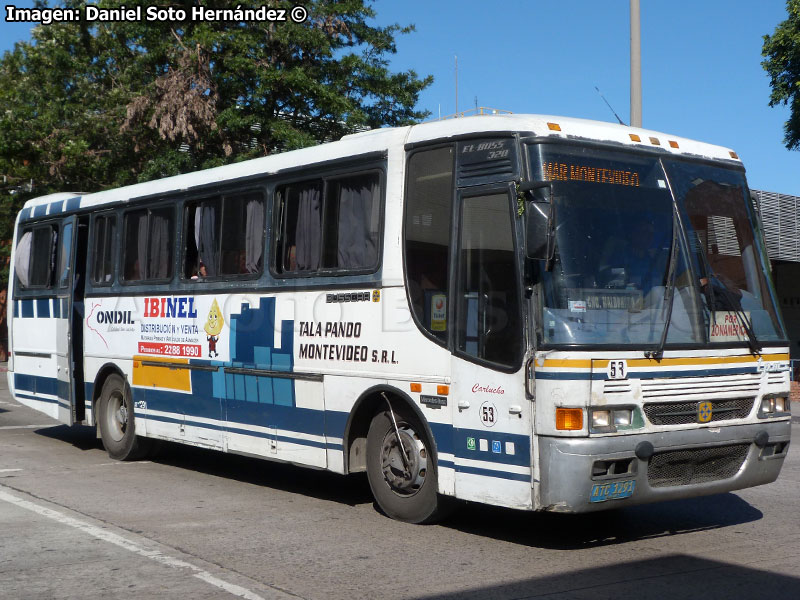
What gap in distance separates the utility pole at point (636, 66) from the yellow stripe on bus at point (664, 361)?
24.5ft

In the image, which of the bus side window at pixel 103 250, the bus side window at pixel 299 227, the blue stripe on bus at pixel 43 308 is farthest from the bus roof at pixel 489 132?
the blue stripe on bus at pixel 43 308

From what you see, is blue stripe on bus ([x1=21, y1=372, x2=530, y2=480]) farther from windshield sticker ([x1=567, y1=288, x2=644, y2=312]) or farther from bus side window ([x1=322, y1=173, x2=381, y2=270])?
bus side window ([x1=322, y1=173, x2=381, y2=270])

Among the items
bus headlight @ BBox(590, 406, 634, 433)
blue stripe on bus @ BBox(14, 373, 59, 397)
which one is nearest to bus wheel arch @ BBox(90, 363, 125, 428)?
blue stripe on bus @ BBox(14, 373, 59, 397)

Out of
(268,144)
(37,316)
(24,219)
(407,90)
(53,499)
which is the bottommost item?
(53,499)

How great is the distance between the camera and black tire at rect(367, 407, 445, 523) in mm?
8070

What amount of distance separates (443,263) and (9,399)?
17.1 meters

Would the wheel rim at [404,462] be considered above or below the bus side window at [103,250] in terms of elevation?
below

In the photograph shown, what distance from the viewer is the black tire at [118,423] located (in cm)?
1229

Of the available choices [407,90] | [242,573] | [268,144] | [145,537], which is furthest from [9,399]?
[242,573]

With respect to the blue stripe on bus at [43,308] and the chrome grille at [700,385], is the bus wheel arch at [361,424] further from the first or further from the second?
the blue stripe on bus at [43,308]

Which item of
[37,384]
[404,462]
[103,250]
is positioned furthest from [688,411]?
[37,384]

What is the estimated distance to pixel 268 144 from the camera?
22922 mm

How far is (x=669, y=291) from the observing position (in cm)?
733

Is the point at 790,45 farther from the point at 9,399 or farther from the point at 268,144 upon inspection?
the point at 9,399
